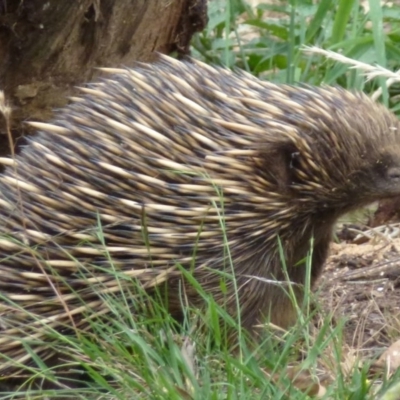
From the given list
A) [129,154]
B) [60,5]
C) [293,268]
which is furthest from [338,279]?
[60,5]

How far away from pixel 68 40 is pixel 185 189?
1435 mm

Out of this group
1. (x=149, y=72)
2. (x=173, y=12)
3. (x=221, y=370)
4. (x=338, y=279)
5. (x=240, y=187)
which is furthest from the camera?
(x=173, y=12)

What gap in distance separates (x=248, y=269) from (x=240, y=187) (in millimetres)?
267

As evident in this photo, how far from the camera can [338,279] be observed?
420 cm

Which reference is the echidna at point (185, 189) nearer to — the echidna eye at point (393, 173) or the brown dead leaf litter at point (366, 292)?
the echidna eye at point (393, 173)

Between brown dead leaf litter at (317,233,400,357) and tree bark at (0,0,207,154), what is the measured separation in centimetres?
130

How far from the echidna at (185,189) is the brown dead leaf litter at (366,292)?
29 centimetres

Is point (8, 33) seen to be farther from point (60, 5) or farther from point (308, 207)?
point (308, 207)

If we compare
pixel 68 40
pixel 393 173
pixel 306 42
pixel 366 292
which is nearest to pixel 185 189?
pixel 393 173

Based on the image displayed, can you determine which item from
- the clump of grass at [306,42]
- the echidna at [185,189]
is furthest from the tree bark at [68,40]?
the echidna at [185,189]

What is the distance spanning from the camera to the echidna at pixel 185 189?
3.23m

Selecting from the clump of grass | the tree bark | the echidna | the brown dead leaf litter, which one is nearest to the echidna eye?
the echidna

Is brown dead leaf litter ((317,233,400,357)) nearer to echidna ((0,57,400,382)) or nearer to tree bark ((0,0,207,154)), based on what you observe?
echidna ((0,57,400,382))

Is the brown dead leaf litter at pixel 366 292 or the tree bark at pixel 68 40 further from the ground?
the tree bark at pixel 68 40
